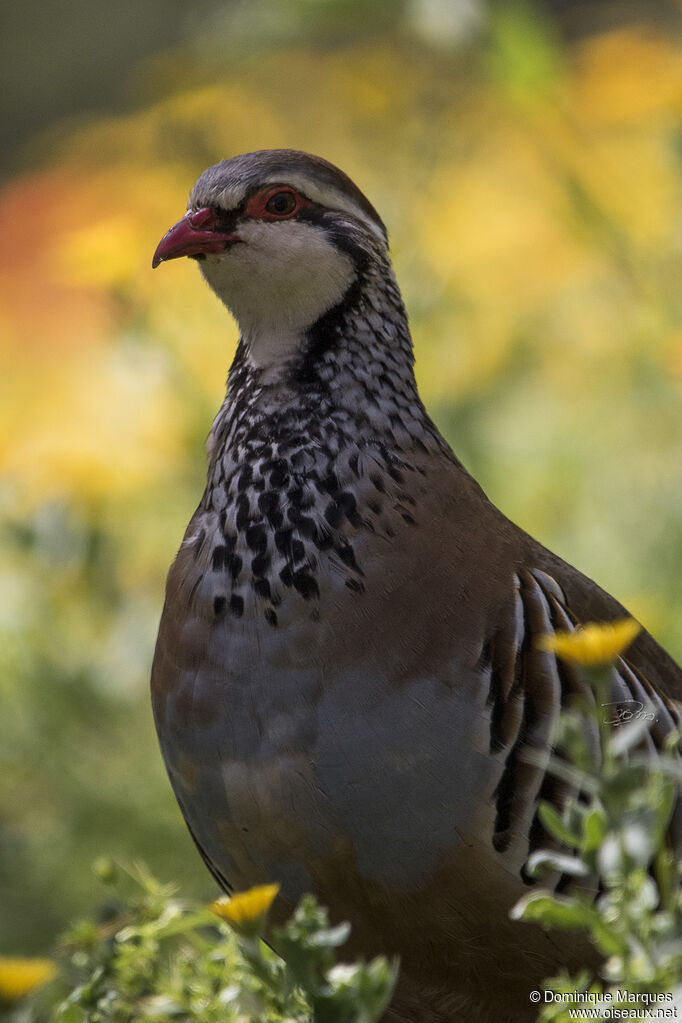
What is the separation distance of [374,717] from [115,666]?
5.64 feet

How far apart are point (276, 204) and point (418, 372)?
1894 millimetres

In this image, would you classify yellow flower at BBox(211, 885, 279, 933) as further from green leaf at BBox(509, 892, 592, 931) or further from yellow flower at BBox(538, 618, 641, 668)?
yellow flower at BBox(538, 618, 641, 668)

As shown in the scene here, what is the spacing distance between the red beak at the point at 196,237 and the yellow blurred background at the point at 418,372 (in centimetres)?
141

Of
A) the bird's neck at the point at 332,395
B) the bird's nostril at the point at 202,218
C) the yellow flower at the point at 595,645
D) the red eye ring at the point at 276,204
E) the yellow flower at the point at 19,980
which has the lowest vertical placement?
the yellow flower at the point at 19,980

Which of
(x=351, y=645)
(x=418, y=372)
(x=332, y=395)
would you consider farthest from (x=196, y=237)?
(x=418, y=372)

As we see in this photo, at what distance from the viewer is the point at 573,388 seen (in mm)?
5070

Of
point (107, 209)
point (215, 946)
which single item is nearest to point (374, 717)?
point (215, 946)

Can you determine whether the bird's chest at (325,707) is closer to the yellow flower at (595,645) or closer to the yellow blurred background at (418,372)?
the yellow flower at (595,645)

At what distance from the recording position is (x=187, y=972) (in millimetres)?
2104

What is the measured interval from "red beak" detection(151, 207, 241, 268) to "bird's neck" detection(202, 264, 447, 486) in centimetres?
18

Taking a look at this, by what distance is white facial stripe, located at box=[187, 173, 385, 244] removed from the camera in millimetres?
2137

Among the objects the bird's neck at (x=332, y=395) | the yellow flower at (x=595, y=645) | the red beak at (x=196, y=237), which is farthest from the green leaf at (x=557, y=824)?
the red beak at (x=196, y=237)

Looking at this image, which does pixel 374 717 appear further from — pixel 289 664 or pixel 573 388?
pixel 573 388

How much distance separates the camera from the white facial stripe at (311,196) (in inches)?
84.1
